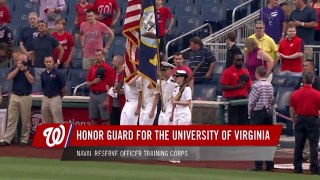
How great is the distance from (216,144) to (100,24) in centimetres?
673

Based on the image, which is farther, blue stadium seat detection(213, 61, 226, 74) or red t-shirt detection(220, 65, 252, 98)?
blue stadium seat detection(213, 61, 226, 74)

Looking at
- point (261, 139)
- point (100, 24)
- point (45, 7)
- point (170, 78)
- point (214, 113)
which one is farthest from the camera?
point (45, 7)

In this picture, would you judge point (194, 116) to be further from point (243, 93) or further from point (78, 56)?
point (78, 56)

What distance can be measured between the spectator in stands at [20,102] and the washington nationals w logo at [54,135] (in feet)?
12.1

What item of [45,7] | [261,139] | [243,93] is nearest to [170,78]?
[243,93]

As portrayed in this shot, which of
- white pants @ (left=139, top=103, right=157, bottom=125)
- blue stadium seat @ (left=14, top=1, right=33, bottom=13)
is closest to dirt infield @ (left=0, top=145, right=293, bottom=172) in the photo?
white pants @ (left=139, top=103, right=157, bottom=125)

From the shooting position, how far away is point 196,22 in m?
25.9

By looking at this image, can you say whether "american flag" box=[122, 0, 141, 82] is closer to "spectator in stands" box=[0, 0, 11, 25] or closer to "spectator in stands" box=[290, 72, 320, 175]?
"spectator in stands" box=[290, 72, 320, 175]

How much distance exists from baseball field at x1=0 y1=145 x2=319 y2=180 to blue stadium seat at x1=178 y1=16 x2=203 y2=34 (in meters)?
6.39

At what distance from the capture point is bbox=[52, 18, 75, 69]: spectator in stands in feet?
78.6

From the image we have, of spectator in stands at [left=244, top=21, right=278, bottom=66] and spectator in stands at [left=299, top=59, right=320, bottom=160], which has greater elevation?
spectator in stands at [left=244, top=21, right=278, bottom=66]

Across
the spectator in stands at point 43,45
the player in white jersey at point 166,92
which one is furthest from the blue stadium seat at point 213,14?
the player in white jersey at point 166,92

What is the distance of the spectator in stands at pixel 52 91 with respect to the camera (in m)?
22.2

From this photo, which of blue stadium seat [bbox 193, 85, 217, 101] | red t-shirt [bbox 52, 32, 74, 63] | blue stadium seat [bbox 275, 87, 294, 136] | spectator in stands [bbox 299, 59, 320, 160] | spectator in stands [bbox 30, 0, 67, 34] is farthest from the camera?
spectator in stands [bbox 30, 0, 67, 34]
